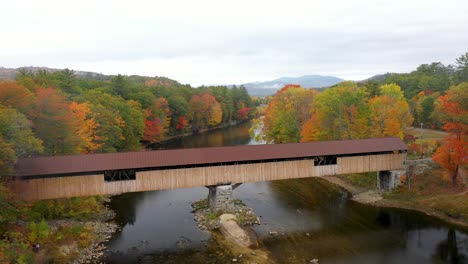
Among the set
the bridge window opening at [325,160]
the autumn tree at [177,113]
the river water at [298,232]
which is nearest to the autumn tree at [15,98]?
the river water at [298,232]

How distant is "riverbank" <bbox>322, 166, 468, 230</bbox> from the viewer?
26.7 metres

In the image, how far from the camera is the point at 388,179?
105 feet

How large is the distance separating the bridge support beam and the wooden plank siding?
616mm

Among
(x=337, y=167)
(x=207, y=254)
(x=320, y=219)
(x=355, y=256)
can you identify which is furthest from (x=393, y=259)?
(x=207, y=254)

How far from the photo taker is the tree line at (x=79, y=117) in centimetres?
2252

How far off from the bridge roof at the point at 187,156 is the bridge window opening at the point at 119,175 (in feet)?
3.19

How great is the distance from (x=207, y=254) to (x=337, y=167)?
43.4 feet

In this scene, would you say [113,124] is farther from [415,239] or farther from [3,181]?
[415,239]

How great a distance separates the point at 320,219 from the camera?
2770 cm

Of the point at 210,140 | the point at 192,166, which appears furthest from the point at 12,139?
the point at 210,140

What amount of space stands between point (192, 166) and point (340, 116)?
19689 mm

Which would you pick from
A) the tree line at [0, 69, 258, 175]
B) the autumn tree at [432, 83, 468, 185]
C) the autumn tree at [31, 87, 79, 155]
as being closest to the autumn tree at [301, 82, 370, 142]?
the autumn tree at [432, 83, 468, 185]

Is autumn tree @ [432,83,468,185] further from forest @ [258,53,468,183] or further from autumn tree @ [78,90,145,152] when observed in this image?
autumn tree @ [78,90,145,152]

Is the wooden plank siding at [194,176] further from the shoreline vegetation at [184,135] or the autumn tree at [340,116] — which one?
the shoreline vegetation at [184,135]
